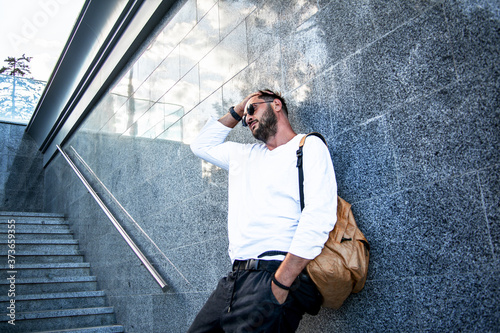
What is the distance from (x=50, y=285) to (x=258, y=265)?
3.74m

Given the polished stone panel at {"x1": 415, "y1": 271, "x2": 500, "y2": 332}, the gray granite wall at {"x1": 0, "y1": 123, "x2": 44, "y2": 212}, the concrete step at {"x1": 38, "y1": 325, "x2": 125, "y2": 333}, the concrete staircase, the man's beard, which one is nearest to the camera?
the polished stone panel at {"x1": 415, "y1": 271, "x2": 500, "y2": 332}

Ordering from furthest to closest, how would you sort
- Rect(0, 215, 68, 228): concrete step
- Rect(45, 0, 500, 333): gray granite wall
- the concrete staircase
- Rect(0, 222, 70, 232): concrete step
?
Rect(0, 215, 68, 228): concrete step
Rect(0, 222, 70, 232): concrete step
the concrete staircase
Rect(45, 0, 500, 333): gray granite wall

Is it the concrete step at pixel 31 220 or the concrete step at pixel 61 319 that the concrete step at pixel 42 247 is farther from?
the concrete step at pixel 61 319

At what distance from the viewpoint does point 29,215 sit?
6.65 metres

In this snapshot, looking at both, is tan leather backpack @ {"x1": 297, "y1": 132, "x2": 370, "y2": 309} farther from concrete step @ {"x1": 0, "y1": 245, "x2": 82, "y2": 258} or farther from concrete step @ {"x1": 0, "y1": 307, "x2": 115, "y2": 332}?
concrete step @ {"x1": 0, "y1": 245, "x2": 82, "y2": 258}

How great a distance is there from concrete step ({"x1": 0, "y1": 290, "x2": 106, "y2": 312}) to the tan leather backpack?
3.52 metres

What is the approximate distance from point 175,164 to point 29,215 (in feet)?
13.7

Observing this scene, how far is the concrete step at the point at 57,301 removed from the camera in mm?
4129

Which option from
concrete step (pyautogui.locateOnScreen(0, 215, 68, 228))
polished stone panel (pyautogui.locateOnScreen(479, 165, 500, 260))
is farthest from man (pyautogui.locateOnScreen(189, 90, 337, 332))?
concrete step (pyautogui.locateOnScreen(0, 215, 68, 228))

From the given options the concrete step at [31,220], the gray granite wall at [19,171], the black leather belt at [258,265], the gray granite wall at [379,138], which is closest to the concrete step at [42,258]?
the concrete step at [31,220]

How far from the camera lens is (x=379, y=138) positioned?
1860mm

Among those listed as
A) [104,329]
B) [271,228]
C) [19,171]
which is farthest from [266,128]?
[19,171]

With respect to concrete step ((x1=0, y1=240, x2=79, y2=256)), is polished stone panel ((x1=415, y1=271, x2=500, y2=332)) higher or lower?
lower

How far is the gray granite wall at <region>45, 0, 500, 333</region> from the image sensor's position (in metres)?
1.51
